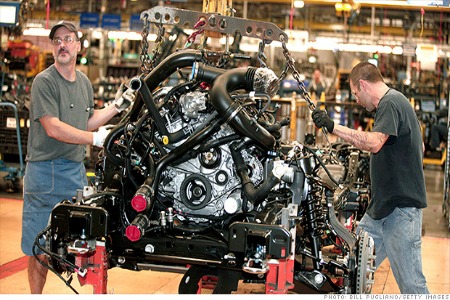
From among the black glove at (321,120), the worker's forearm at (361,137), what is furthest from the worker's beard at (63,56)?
the worker's forearm at (361,137)

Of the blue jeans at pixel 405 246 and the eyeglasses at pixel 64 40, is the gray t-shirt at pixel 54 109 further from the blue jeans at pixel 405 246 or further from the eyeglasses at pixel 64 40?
the blue jeans at pixel 405 246

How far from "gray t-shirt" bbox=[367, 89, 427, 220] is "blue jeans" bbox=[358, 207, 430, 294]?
0.07 metres

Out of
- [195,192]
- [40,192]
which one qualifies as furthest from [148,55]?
[40,192]

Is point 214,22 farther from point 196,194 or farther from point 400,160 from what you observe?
point 400,160

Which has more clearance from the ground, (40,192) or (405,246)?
(40,192)

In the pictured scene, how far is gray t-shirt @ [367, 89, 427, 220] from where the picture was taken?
16.2 ft

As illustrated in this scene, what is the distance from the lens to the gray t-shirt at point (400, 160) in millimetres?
4930

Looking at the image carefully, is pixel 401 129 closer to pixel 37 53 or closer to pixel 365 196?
pixel 365 196

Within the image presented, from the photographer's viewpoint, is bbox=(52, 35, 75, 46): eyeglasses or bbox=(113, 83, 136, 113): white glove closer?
bbox=(113, 83, 136, 113): white glove

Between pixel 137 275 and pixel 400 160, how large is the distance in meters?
2.97

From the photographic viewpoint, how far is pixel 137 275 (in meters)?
6.87

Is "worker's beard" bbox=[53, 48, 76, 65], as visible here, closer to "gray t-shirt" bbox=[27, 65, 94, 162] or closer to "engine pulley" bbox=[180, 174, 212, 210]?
"gray t-shirt" bbox=[27, 65, 94, 162]

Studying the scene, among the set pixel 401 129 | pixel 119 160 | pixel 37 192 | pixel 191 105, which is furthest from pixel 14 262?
pixel 401 129

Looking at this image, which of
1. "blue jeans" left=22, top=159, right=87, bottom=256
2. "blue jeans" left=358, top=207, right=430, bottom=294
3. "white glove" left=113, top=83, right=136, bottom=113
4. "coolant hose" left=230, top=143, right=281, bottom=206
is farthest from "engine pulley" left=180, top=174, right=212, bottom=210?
"blue jeans" left=358, top=207, right=430, bottom=294
